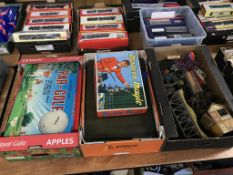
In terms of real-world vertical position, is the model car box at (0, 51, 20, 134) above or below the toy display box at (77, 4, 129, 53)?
below

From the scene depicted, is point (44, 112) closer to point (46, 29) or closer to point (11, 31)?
point (46, 29)

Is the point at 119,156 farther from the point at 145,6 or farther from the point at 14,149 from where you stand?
the point at 145,6

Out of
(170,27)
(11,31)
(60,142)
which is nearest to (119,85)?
(60,142)

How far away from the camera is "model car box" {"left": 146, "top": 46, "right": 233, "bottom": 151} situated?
0.64 metres

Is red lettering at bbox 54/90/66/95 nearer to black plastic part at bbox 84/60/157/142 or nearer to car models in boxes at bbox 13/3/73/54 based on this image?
black plastic part at bbox 84/60/157/142

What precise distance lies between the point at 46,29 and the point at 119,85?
0.47m

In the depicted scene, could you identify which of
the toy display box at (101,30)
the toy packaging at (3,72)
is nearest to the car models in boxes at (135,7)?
the toy display box at (101,30)

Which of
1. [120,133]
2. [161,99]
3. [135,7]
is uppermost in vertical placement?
[135,7]

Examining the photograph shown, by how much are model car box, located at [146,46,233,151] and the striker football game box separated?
11.4 inches

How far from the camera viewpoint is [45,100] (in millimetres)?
784

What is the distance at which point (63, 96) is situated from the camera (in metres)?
0.80

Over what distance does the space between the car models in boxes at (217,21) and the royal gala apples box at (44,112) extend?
594mm

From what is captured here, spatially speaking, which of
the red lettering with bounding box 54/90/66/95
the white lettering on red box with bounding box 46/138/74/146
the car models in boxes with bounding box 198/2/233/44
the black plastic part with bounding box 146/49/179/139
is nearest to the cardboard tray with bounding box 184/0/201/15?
the car models in boxes with bounding box 198/2/233/44

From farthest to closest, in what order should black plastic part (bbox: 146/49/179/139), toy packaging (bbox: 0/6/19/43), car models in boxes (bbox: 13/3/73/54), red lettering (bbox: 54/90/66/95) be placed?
toy packaging (bbox: 0/6/19/43) < car models in boxes (bbox: 13/3/73/54) < red lettering (bbox: 54/90/66/95) < black plastic part (bbox: 146/49/179/139)
